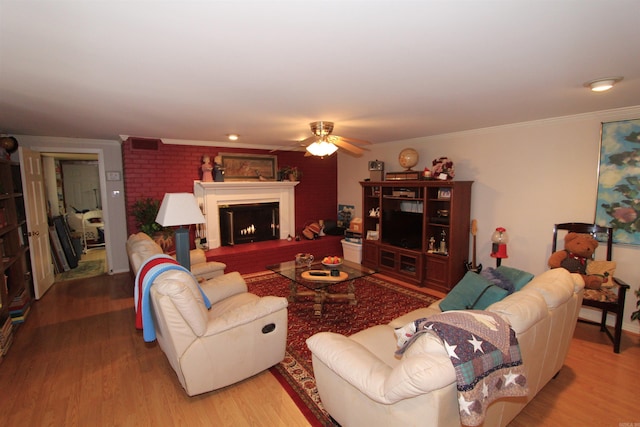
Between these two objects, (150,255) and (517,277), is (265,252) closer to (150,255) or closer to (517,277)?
(150,255)

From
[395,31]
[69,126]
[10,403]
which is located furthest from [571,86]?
[69,126]

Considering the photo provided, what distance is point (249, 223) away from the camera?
228 inches

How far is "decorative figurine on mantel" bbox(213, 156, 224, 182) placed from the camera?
17.1 feet

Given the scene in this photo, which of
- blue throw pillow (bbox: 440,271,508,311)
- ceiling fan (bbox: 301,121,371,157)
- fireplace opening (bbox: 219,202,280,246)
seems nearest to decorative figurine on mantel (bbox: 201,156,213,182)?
fireplace opening (bbox: 219,202,280,246)

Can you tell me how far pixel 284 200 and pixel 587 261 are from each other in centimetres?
459

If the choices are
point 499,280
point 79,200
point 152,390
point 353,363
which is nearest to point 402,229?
point 499,280

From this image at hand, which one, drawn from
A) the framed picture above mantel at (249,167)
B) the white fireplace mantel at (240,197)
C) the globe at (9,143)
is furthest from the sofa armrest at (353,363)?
the globe at (9,143)

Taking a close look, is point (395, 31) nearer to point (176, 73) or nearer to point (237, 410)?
point (176, 73)

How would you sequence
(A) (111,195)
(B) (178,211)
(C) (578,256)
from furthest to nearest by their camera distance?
(A) (111,195) → (C) (578,256) → (B) (178,211)

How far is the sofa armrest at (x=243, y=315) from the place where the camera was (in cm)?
225

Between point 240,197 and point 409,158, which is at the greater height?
point 409,158

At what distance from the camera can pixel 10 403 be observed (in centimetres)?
225

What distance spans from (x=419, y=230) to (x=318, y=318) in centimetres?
218

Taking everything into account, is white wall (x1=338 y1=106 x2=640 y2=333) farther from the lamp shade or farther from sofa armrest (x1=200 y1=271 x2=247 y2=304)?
the lamp shade
